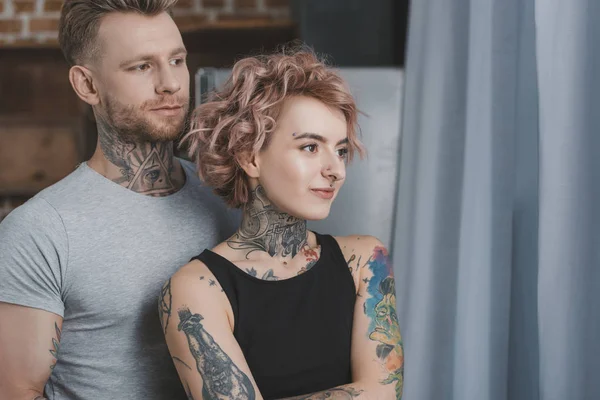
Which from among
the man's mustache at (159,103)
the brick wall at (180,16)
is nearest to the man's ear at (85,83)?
the man's mustache at (159,103)

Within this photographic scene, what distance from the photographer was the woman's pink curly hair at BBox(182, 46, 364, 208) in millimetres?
1323

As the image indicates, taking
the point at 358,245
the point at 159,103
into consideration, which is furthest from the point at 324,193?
the point at 159,103

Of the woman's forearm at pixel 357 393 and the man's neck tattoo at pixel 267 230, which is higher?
the man's neck tattoo at pixel 267 230

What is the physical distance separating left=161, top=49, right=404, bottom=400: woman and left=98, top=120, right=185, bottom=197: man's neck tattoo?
0.79 ft

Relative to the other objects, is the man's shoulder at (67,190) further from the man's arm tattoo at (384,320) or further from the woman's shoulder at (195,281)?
the man's arm tattoo at (384,320)

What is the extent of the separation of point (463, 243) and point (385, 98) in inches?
22.8

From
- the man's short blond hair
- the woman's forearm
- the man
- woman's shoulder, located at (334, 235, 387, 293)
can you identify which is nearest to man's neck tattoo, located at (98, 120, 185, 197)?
the man

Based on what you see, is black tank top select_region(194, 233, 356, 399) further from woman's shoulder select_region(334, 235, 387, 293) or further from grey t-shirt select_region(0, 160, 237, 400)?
grey t-shirt select_region(0, 160, 237, 400)

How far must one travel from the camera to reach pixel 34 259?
4.65ft

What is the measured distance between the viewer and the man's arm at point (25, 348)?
1.40 metres

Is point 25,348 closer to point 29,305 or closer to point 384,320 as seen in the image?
point 29,305

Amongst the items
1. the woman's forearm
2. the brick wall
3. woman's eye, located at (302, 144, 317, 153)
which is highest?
the brick wall

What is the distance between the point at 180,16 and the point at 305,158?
2.39 meters

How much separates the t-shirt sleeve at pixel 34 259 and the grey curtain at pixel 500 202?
84 cm
